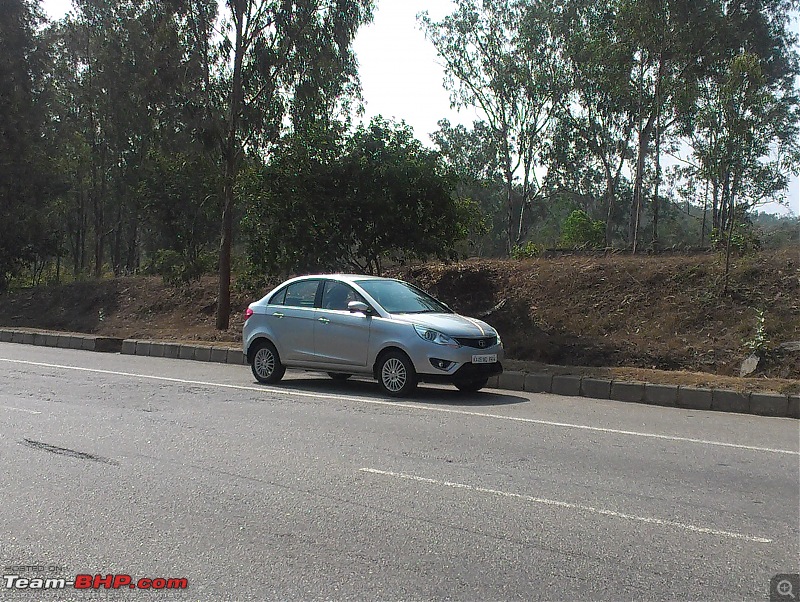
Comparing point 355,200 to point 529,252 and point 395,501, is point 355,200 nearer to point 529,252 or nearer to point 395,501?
point 529,252

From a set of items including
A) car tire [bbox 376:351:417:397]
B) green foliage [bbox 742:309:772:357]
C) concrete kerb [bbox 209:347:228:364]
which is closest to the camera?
car tire [bbox 376:351:417:397]

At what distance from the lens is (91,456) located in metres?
6.66

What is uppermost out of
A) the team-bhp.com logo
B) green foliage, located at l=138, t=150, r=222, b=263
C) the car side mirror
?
green foliage, located at l=138, t=150, r=222, b=263

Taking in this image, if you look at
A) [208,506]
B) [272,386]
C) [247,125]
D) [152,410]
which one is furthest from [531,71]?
[208,506]

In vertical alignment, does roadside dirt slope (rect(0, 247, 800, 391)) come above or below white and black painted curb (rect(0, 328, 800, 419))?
above

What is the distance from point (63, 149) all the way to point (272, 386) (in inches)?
1168

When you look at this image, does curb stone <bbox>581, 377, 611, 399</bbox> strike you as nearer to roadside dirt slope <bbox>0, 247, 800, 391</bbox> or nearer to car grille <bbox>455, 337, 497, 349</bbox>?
roadside dirt slope <bbox>0, 247, 800, 391</bbox>

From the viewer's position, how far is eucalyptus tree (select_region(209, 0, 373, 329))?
65.7 ft

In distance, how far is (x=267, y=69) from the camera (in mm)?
20203

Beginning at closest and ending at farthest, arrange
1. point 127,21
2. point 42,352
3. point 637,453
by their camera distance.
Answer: point 637,453
point 42,352
point 127,21

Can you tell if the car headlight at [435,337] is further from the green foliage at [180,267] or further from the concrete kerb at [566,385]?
the green foliage at [180,267]

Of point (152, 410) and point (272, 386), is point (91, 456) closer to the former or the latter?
point (152, 410)

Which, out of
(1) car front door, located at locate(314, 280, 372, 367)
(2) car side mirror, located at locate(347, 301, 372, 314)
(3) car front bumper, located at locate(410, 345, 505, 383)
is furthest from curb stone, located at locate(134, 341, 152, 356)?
(3) car front bumper, located at locate(410, 345, 505, 383)

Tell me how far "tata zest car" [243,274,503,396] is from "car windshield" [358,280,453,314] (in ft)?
0.05
